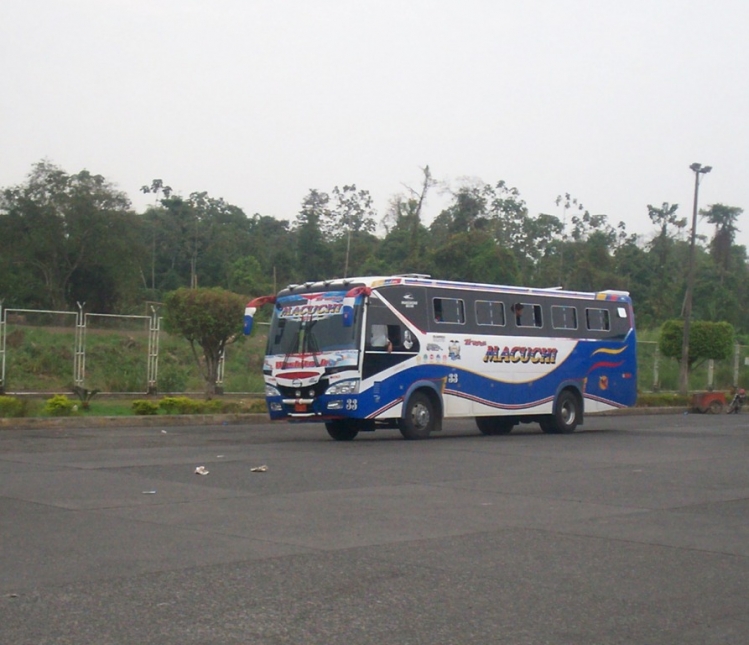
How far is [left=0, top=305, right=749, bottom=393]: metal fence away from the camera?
28344 mm

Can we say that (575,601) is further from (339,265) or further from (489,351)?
(339,265)

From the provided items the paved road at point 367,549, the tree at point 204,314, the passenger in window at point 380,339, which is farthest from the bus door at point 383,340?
the tree at point 204,314

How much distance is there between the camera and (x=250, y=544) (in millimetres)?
8555

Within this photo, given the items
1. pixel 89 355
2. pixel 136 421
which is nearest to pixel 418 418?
pixel 136 421

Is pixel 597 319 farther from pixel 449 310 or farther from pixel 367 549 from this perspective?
pixel 367 549

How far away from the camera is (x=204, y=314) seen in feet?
87.1

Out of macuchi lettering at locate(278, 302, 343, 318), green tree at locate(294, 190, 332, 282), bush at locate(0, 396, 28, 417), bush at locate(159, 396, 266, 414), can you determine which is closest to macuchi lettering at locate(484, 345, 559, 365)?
macuchi lettering at locate(278, 302, 343, 318)

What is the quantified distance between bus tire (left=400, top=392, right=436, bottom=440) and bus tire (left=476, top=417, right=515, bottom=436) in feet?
9.19

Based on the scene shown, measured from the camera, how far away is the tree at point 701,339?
40.1 m

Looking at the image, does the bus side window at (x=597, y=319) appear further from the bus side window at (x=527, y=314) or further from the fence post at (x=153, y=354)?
the fence post at (x=153, y=354)

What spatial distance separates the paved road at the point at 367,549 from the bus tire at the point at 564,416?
7236 millimetres

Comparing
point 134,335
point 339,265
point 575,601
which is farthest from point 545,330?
point 339,265

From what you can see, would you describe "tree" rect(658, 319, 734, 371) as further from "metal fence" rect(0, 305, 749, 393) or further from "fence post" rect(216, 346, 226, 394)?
"fence post" rect(216, 346, 226, 394)

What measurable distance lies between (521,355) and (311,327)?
17.5ft
